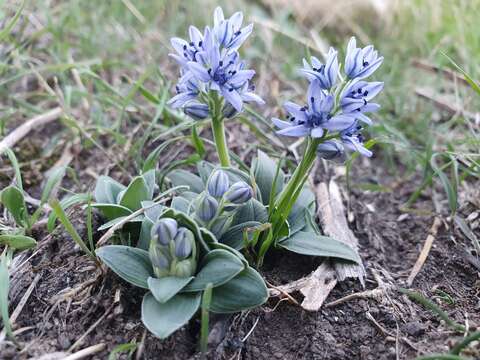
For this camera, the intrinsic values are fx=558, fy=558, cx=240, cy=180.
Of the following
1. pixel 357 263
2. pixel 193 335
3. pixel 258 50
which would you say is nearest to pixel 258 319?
pixel 193 335

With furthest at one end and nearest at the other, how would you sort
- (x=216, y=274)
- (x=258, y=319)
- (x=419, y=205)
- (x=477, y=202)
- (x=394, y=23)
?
1. (x=394, y=23)
2. (x=419, y=205)
3. (x=477, y=202)
4. (x=258, y=319)
5. (x=216, y=274)

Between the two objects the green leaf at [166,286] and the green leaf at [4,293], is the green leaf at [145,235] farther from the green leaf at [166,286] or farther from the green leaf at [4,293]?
the green leaf at [4,293]

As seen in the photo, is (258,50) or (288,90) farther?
(258,50)

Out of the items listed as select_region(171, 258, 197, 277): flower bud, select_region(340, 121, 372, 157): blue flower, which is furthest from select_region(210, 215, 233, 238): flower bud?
select_region(340, 121, 372, 157): blue flower

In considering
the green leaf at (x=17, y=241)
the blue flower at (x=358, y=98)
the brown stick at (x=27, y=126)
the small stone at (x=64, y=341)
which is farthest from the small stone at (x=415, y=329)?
the brown stick at (x=27, y=126)

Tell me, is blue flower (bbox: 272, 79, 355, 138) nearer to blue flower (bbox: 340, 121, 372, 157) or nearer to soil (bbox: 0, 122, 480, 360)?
blue flower (bbox: 340, 121, 372, 157)

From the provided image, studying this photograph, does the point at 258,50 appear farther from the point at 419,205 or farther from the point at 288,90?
the point at 419,205

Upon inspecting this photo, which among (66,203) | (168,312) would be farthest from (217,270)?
(66,203)
